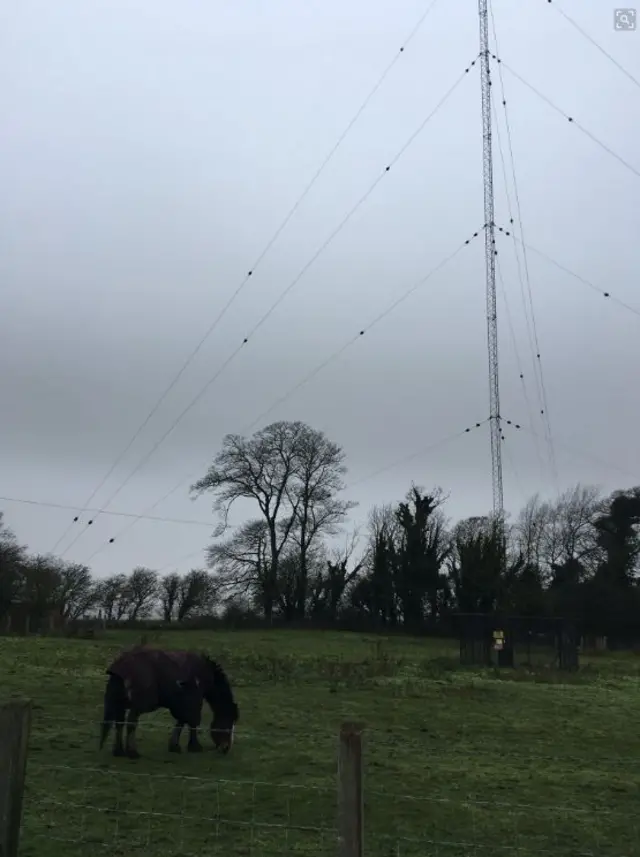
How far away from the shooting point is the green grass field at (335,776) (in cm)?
820

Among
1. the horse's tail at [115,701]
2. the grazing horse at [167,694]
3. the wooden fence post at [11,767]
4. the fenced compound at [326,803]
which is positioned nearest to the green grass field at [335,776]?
the fenced compound at [326,803]

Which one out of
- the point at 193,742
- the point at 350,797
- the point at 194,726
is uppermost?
the point at 350,797

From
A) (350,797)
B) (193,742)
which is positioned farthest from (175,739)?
(350,797)

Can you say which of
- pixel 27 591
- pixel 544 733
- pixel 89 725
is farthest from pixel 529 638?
pixel 27 591

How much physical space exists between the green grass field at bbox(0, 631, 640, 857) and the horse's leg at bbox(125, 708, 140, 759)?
17 cm

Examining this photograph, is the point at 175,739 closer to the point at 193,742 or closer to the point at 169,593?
the point at 193,742

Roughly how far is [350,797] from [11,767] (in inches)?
70.9

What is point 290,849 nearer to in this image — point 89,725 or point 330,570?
point 89,725

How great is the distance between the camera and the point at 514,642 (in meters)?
35.1

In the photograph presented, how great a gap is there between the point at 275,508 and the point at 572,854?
177 feet

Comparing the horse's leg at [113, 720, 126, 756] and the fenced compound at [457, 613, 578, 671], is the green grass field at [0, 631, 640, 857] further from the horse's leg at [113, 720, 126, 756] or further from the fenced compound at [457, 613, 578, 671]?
the fenced compound at [457, 613, 578, 671]

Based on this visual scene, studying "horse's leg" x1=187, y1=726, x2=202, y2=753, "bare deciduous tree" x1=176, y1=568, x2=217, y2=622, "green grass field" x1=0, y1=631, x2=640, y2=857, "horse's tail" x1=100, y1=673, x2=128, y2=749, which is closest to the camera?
"green grass field" x1=0, y1=631, x2=640, y2=857

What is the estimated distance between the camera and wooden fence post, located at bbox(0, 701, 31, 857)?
4.86m

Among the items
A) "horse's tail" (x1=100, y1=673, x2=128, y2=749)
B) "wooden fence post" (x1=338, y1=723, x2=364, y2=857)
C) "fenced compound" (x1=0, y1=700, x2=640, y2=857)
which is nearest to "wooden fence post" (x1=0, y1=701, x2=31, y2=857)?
"fenced compound" (x1=0, y1=700, x2=640, y2=857)
